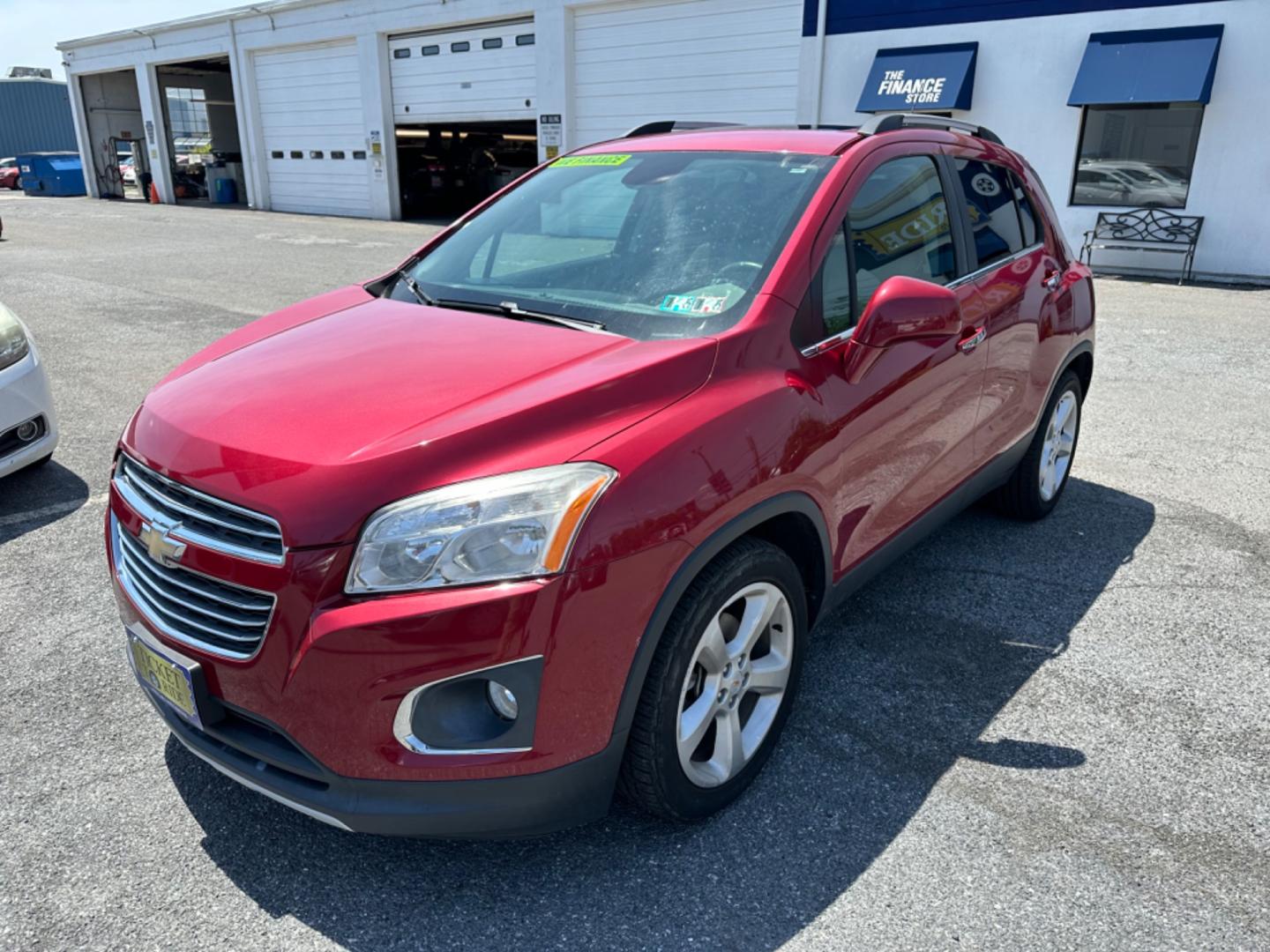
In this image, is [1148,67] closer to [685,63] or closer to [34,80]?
[685,63]

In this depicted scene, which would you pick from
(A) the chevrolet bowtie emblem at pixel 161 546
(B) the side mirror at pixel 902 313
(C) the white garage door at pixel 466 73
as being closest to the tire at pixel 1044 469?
(B) the side mirror at pixel 902 313

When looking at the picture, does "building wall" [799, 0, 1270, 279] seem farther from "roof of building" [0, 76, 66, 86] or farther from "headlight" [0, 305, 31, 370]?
"roof of building" [0, 76, 66, 86]

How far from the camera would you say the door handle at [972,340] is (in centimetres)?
340

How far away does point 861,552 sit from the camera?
3.04 meters

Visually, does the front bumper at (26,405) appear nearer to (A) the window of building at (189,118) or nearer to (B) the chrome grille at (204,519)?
(B) the chrome grille at (204,519)

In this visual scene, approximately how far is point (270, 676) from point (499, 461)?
2.20 feet

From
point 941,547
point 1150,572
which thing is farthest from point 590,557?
point 1150,572

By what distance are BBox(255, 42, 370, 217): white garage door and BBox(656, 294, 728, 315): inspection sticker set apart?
24670 millimetres

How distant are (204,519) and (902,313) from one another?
74.7 inches

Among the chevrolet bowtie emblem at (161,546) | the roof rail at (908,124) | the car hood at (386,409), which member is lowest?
the chevrolet bowtie emblem at (161,546)

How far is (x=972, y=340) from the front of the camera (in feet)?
11.4

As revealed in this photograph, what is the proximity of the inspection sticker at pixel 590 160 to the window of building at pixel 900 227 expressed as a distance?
3.13 feet

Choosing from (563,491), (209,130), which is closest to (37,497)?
(563,491)

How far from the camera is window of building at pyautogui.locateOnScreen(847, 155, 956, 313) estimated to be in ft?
9.89
